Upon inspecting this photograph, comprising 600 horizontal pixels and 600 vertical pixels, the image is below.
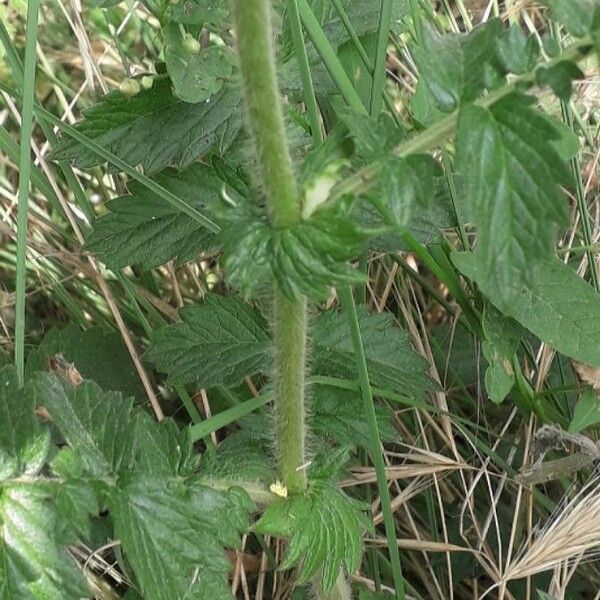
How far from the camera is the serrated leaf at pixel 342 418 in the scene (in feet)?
4.18

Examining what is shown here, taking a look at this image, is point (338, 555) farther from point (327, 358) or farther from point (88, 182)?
point (88, 182)

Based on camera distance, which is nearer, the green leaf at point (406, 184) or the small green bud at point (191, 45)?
the green leaf at point (406, 184)

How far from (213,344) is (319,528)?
1.21 ft

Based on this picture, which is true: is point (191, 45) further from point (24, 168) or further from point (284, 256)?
point (284, 256)

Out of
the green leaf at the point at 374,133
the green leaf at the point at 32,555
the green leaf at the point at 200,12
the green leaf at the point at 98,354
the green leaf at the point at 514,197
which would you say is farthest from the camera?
the green leaf at the point at 98,354

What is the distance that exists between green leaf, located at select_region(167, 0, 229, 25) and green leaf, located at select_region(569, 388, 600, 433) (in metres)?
0.73

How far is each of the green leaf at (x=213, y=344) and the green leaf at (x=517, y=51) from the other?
2.10 ft

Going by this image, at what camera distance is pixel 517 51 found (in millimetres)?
731

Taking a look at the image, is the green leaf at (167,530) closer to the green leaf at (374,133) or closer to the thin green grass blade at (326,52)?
the green leaf at (374,133)

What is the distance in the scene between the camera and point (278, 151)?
0.81 metres

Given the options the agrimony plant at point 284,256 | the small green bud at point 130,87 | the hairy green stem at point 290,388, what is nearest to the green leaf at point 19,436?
the agrimony plant at point 284,256

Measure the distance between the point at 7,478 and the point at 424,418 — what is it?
2.73 ft

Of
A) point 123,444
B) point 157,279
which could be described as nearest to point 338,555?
point 123,444

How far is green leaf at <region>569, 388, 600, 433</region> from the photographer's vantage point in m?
1.27
